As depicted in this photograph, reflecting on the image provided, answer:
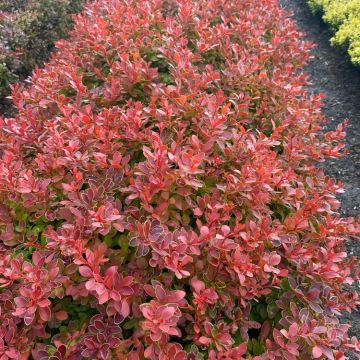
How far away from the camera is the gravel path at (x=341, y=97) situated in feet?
12.4

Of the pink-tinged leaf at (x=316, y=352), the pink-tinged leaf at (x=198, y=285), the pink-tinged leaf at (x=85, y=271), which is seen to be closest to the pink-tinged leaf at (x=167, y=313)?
the pink-tinged leaf at (x=198, y=285)

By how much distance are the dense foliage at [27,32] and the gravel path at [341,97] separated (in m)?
3.30

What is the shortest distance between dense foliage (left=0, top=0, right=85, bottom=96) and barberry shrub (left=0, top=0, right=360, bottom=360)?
2.66 metres

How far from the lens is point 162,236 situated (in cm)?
166

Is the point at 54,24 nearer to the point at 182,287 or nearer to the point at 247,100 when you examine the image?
the point at 247,100

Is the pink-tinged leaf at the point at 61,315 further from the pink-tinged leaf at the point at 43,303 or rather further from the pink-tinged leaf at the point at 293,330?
the pink-tinged leaf at the point at 293,330

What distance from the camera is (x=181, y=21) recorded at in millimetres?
3248

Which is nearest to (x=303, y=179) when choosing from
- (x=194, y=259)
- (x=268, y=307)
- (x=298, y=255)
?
(x=298, y=255)

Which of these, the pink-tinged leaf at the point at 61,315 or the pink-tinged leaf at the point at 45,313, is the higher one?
the pink-tinged leaf at the point at 45,313

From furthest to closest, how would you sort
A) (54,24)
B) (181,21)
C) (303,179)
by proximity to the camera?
(54,24)
(181,21)
(303,179)

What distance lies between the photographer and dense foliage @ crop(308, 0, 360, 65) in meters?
5.40

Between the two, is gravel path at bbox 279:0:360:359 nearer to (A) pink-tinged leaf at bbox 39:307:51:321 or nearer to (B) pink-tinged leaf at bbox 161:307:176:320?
(B) pink-tinged leaf at bbox 161:307:176:320

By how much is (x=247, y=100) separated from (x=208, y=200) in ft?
3.29

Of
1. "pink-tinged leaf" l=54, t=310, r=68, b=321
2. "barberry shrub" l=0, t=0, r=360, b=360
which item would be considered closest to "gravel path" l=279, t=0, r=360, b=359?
"barberry shrub" l=0, t=0, r=360, b=360
